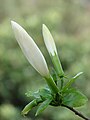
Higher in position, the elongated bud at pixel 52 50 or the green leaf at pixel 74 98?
the elongated bud at pixel 52 50

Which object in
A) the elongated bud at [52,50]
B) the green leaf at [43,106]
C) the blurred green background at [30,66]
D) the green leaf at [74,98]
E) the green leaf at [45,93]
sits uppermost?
the elongated bud at [52,50]

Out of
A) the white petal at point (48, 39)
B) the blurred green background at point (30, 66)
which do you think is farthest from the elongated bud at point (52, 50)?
the blurred green background at point (30, 66)

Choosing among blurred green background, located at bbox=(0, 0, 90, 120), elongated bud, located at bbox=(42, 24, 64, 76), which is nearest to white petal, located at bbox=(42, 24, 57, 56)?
elongated bud, located at bbox=(42, 24, 64, 76)

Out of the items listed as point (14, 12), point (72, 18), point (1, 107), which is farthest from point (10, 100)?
point (72, 18)

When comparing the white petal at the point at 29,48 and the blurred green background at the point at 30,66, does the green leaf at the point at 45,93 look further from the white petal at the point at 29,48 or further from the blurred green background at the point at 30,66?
the blurred green background at the point at 30,66

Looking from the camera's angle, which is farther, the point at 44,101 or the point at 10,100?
the point at 10,100

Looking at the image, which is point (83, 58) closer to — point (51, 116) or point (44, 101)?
point (51, 116)
